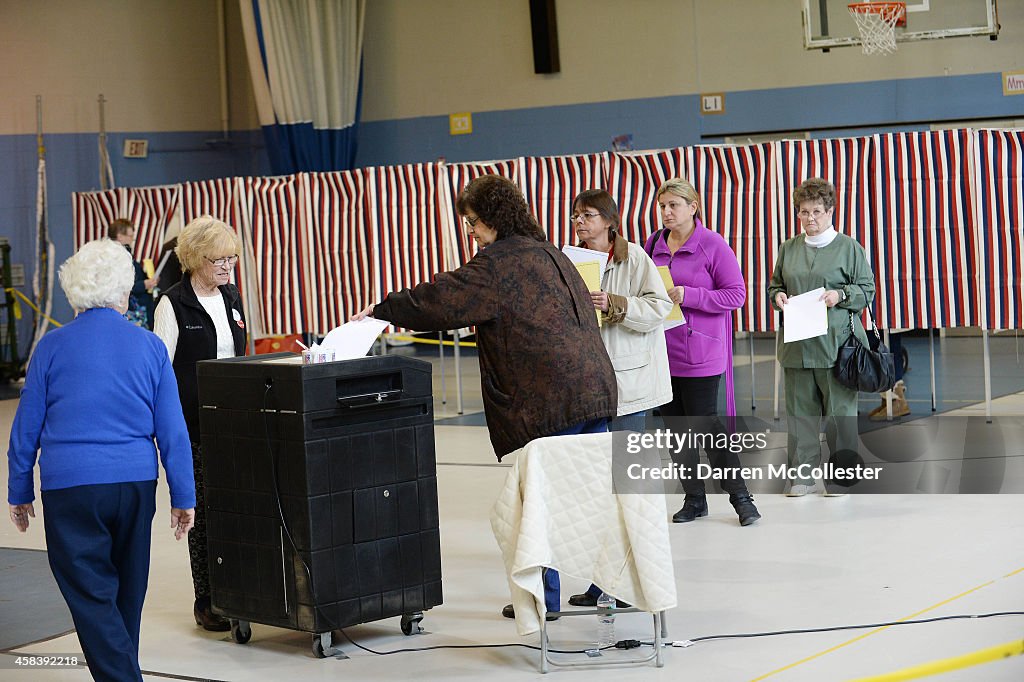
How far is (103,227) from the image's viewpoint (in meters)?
11.6

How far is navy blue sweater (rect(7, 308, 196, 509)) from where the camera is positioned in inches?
132

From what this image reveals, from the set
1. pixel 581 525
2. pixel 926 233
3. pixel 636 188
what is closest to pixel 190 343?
pixel 581 525

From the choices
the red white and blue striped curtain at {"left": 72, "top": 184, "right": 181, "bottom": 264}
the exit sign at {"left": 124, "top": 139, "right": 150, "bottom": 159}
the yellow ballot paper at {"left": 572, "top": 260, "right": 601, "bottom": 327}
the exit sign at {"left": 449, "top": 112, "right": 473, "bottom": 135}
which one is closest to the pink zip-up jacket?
the yellow ballot paper at {"left": 572, "top": 260, "right": 601, "bottom": 327}

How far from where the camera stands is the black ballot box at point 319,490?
3961 mm

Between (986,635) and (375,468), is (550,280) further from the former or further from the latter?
(986,635)

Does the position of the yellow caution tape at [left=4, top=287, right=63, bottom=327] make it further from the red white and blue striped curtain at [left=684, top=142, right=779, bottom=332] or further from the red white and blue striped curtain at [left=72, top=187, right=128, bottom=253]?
the red white and blue striped curtain at [left=684, top=142, right=779, bottom=332]

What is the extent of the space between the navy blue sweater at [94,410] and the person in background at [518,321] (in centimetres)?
77

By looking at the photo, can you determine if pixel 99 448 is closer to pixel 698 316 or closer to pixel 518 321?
pixel 518 321

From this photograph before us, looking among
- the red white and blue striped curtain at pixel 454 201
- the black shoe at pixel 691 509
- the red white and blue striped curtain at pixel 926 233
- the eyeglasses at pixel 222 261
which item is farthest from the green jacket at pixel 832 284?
the red white and blue striped curtain at pixel 454 201

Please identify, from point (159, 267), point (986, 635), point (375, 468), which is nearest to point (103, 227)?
point (159, 267)

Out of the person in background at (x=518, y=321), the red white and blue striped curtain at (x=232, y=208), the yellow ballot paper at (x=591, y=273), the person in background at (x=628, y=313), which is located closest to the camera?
the person in background at (x=518, y=321)

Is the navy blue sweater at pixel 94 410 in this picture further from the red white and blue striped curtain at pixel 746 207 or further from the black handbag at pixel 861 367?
the red white and blue striped curtain at pixel 746 207

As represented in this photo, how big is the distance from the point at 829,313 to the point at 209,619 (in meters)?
3.22

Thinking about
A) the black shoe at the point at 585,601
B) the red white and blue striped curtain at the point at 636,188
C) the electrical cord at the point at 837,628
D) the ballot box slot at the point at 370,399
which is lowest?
the electrical cord at the point at 837,628
